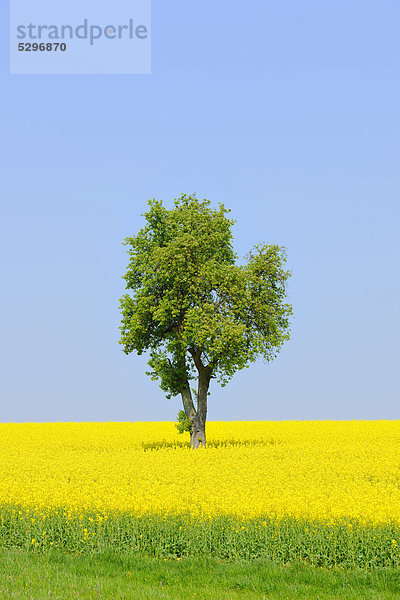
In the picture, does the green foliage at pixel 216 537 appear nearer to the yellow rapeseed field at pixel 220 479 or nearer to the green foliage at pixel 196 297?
the yellow rapeseed field at pixel 220 479

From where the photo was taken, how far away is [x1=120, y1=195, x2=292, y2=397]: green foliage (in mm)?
32094

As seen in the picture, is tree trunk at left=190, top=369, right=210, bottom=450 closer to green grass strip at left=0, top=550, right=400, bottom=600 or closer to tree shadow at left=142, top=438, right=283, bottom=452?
tree shadow at left=142, top=438, right=283, bottom=452

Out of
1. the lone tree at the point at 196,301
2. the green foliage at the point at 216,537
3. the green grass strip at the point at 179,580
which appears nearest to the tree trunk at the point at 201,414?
the lone tree at the point at 196,301

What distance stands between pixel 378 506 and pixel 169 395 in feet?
67.6

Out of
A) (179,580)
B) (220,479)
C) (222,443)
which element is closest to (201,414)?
(222,443)

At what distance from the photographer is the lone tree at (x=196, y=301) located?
106 ft

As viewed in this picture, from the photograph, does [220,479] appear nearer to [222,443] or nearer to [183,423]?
[183,423]

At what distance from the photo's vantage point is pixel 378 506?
15805 millimetres

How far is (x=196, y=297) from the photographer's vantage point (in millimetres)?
32938

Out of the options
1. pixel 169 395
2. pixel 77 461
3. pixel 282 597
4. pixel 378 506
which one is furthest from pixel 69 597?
pixel 169 395

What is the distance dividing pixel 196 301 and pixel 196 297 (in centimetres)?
38

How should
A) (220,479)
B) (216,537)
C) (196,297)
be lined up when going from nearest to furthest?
(216,537) < (220,479) < (196,297)

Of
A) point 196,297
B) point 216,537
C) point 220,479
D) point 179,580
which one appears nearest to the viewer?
point 179,580

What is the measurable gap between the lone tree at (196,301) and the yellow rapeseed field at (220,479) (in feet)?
15.1
